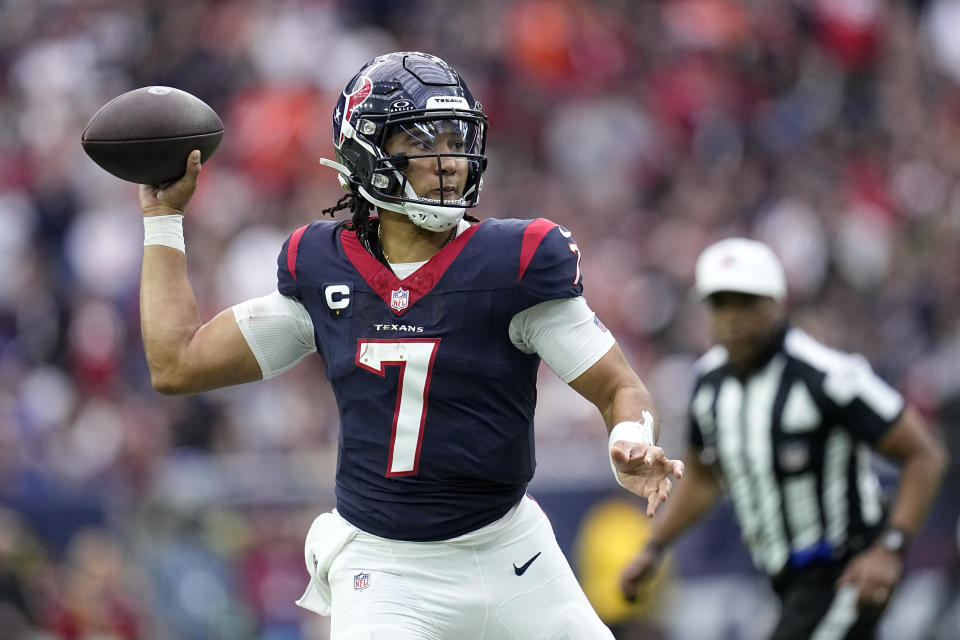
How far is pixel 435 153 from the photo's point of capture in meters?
3.80

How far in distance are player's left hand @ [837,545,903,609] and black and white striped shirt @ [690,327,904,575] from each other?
0.25 m

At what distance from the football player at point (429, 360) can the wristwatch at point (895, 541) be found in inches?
73.5

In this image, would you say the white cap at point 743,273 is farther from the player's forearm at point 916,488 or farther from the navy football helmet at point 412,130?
the navy football helmet at point 412,130

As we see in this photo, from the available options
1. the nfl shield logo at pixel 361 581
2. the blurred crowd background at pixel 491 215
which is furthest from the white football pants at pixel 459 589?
the blurred crowd background at pixel 491 215

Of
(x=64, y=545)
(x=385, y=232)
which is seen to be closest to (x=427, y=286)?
(x=385, y=232)

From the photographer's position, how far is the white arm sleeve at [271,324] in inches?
156

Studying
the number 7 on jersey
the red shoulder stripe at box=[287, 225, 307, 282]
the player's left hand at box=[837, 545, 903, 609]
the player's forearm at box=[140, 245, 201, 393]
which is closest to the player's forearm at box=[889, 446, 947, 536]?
the player's left hand at box=[837, 545, 903, 609]

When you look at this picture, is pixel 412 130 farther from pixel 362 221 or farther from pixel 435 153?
pixel 362 221

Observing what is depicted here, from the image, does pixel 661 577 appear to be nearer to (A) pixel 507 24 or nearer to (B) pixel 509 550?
(B) pixel 509 550

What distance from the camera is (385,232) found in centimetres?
393

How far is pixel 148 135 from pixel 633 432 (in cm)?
148

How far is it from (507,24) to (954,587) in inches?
240

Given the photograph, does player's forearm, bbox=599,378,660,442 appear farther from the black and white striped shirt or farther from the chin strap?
the black and white striped shirt

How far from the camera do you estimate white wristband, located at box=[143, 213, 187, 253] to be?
13.2 feet
